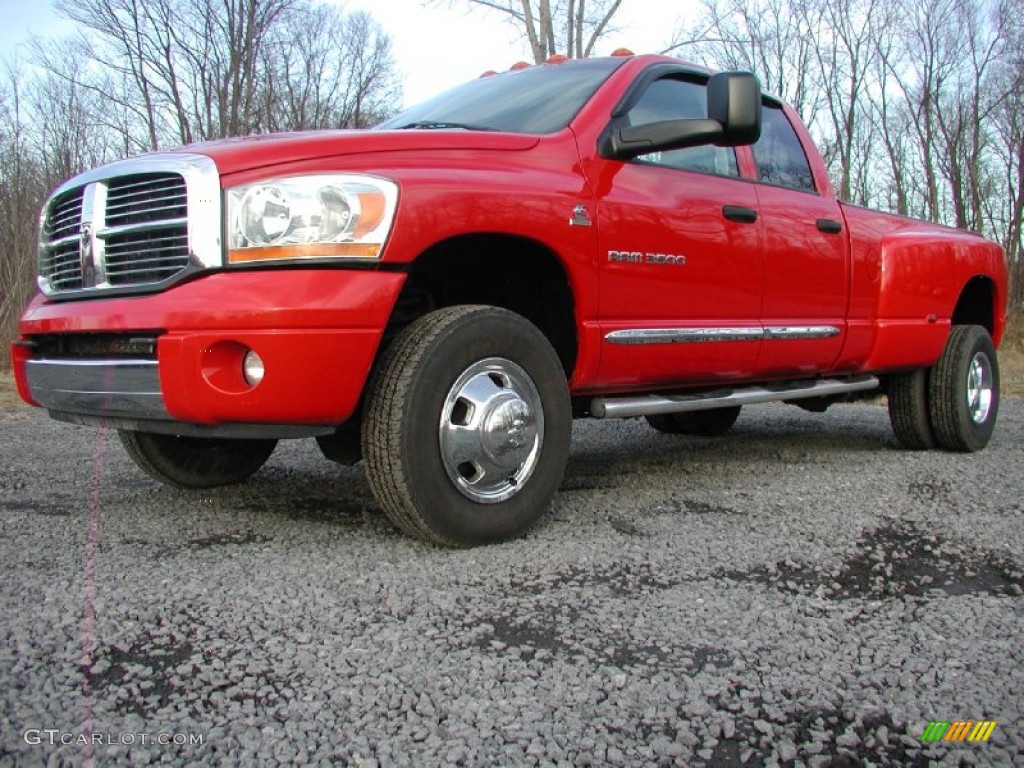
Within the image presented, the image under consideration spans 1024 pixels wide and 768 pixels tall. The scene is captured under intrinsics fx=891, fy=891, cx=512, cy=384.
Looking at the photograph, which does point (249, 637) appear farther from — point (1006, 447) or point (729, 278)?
point (1006, 447)

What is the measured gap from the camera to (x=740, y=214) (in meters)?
3.89

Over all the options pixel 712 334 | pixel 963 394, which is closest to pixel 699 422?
pixel 963 394

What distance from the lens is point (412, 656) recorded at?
1.94 m

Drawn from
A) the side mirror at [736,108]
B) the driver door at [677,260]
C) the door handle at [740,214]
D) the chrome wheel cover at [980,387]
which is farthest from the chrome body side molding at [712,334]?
the chrome wheel cover at [980,387]

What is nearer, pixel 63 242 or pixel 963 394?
pixel 63 242

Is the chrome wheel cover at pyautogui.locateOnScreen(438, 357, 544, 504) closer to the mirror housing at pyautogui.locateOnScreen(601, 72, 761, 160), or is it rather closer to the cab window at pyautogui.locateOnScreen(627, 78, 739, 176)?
the mirror housing at pyautogui.locateOnScreen(601, 72, 761, 160)

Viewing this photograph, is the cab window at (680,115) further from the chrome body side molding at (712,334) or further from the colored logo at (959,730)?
the colored logo at (959,730)

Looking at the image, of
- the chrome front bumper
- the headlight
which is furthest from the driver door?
the chrome front bumper

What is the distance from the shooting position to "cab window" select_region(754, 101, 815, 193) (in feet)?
14.4

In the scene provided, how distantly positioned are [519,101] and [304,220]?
4.95 ft

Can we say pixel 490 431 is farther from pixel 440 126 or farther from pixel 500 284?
pixel 440 126

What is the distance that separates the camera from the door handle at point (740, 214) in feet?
12.6

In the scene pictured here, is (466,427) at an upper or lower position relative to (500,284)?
lower

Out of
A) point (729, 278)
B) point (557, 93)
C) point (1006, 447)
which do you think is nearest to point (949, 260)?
point (1006, 447)
